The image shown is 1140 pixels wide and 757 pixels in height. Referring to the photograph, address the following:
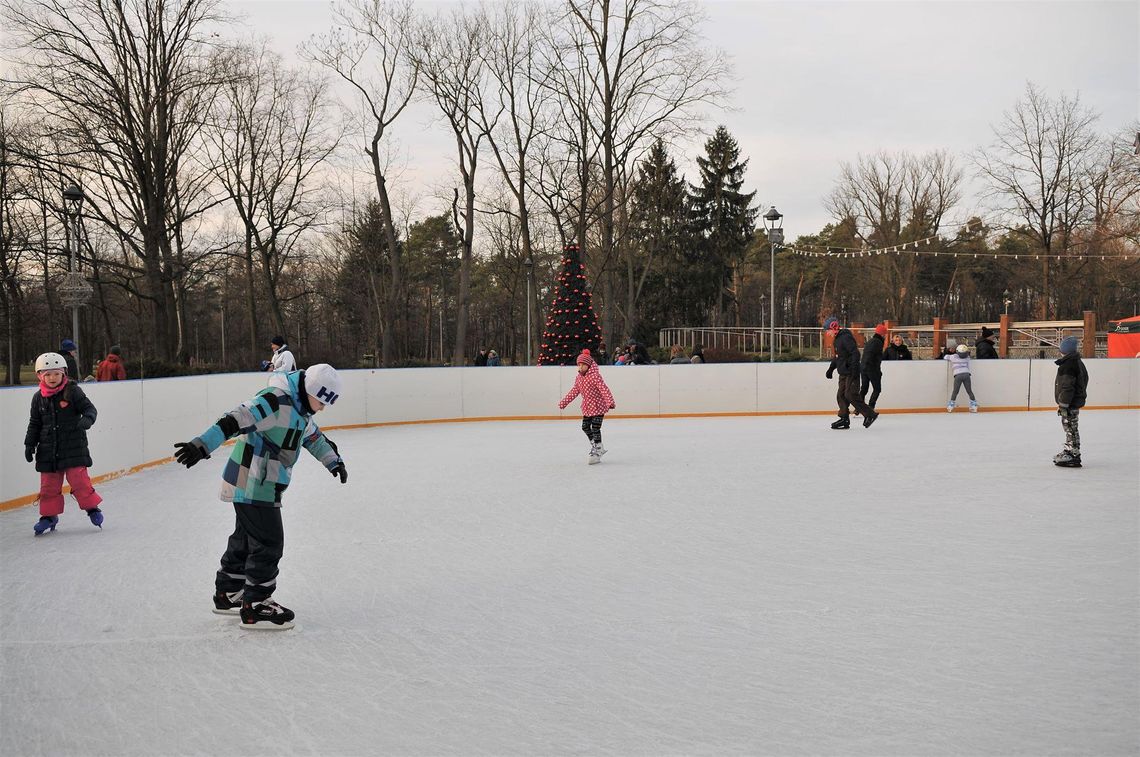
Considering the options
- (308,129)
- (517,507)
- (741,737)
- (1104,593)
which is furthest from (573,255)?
(741,737)

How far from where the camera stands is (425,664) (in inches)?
159

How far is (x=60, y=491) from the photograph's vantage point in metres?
7.51

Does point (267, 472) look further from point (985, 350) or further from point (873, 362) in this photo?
point (985, 350)

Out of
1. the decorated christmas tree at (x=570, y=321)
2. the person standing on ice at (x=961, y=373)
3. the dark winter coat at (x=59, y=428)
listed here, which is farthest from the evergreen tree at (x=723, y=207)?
the dark winter coat at (x=59, y=428)

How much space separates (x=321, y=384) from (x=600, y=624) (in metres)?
1.88

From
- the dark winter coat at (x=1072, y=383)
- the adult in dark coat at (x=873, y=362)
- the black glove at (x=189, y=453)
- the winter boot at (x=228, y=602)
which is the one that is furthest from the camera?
the adult in dark coat at (x=873, y=362)

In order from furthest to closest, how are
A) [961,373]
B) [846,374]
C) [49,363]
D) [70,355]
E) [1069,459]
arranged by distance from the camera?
[961,373]
[846,374]
[70,355]
[1069,459]
[49,363]

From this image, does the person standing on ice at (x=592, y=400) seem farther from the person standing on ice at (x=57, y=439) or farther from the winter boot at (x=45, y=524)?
the winter boot at (x=45, y=524)

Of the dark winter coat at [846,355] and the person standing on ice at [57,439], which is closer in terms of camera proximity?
the person standing on ice at [57,439]

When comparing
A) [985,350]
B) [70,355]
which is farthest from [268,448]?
[985,350]

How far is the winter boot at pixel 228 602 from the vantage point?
192 inches

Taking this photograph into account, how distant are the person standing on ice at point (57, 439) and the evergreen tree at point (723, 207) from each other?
150 ft

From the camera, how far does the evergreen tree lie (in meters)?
51.6

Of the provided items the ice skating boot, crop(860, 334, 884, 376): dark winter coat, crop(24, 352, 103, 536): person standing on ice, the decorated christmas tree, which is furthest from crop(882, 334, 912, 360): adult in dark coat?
crop(24, 352, 103, 536): person standing on ice
